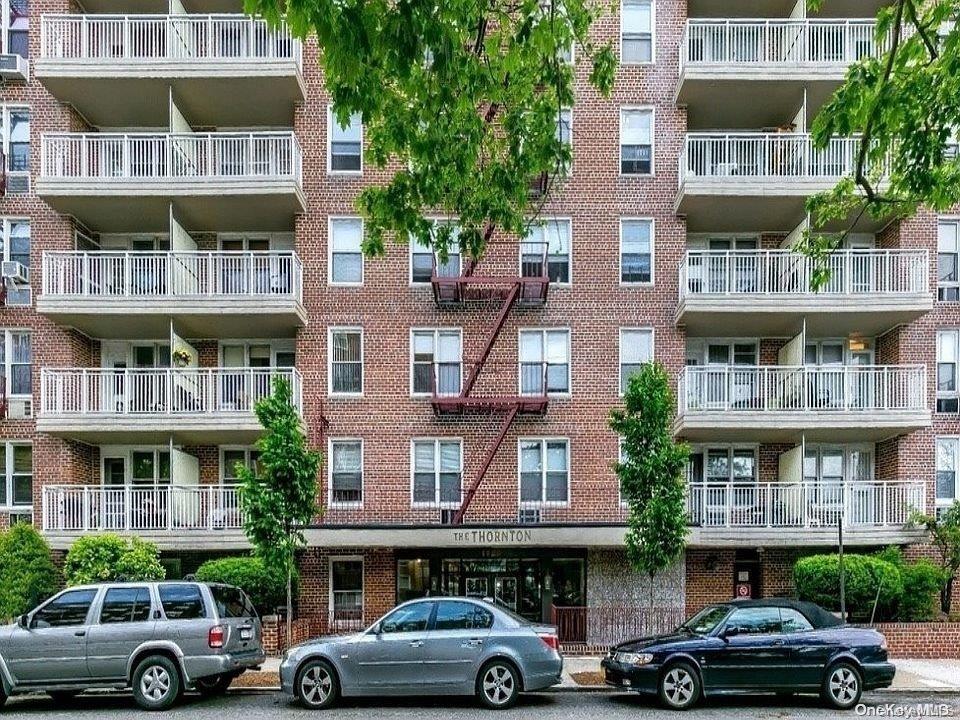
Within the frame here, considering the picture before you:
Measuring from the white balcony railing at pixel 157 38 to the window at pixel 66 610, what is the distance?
13042 mm

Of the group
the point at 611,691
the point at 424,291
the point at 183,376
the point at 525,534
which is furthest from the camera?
the point at 424,291

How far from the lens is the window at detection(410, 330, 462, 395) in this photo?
70.2ft

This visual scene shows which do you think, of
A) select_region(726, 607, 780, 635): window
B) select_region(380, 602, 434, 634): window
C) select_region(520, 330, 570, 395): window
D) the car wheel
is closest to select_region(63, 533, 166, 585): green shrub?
the car wheel

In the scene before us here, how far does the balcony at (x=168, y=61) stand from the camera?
66.6ft

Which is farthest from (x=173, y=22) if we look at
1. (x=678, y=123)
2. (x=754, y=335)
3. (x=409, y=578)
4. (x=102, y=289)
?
(x=754, y=335)

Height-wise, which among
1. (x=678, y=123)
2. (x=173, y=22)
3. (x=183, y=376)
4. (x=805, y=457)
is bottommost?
(x=805, y=457)

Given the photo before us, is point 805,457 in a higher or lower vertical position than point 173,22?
lower

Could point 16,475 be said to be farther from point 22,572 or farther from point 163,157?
point 163,157

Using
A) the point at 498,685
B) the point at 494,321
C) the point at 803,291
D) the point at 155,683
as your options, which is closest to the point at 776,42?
the point at 803,291

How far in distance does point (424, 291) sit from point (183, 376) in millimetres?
6065

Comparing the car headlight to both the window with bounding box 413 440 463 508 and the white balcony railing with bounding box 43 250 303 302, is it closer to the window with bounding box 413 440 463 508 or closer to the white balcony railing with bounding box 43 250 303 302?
the window with bounding box 413 440 463 508

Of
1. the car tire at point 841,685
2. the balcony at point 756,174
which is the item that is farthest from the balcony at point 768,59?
the car tire at point 841,685

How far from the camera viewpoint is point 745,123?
22.7 meters

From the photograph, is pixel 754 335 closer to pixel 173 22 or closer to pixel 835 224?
pixel 835 224
